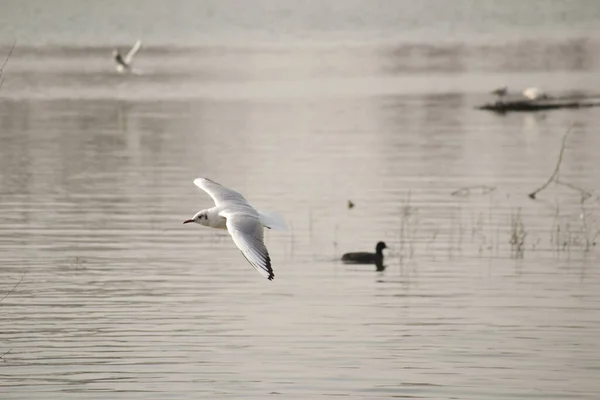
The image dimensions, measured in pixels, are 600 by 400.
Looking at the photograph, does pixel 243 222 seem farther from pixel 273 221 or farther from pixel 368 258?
pixel 368 258

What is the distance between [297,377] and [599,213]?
9974 mm

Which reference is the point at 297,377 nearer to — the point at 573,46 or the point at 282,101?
the point at 282,101

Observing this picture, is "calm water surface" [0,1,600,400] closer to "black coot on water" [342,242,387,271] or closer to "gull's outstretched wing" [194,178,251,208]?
"black coot on water" [342,242,387,271]

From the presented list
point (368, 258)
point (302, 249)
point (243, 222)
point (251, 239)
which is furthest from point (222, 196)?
point (302, 249)

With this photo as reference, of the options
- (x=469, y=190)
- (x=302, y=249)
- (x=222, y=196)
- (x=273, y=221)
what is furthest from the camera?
(x=469, y=190)

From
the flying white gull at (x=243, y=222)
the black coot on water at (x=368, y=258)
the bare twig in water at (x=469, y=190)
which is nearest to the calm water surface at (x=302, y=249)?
the bare twig in water at (x=469, y=190)

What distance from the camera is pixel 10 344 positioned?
46.1 ft

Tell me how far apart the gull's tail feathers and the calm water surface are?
114 centimetres

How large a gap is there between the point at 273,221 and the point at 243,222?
33 cm

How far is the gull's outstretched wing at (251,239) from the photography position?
38.4 ft

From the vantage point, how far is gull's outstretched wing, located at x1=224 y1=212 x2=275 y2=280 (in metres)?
11.7

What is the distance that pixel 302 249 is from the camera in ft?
63.9

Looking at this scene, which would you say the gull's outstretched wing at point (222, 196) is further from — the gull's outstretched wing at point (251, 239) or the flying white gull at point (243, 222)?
the gull's outstretched wing at point (251, 239)

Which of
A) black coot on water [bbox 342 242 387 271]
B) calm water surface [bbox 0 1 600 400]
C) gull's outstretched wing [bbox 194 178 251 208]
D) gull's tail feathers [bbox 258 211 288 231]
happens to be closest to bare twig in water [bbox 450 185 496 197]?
calm water surface [bbox 0 1 600 400]
